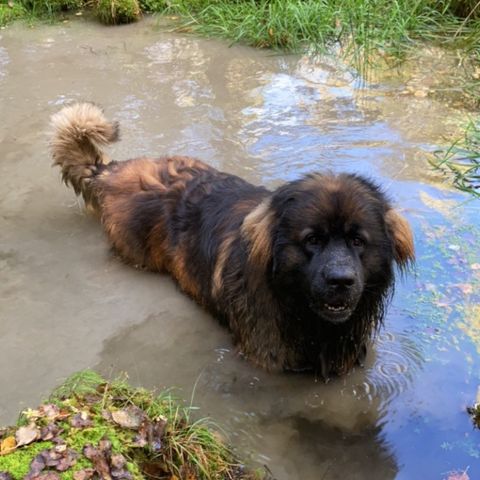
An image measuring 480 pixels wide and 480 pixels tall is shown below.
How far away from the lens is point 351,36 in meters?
9.38

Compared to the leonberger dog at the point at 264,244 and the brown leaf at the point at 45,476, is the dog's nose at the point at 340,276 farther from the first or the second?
the brown leaf at the point at 45,476

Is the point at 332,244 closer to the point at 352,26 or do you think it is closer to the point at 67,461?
the point at 67,461

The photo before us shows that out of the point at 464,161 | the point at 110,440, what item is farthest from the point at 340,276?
the point at 464,161

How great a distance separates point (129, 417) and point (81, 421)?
0.29 metres

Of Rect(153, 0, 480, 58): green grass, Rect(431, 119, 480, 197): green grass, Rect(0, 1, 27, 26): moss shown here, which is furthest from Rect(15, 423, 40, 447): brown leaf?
Rect(0, 1, 27, 26): moss

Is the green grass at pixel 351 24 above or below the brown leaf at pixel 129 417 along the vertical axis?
above

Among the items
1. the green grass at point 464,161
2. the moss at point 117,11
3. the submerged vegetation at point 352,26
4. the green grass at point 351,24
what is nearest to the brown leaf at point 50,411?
the green grass at point 464,161

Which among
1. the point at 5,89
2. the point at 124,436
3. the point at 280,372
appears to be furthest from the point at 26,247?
the point at 5,89

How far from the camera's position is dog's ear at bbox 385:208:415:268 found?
13.0 feet

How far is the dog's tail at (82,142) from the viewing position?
5633 millimetres

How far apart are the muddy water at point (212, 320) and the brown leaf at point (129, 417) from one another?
73 centimetres

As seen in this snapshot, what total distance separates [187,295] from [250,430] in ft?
4.92

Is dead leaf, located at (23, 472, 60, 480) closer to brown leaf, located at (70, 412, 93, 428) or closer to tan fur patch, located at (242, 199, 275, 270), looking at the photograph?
brown leaf, located at (70, 412, 93, 428)

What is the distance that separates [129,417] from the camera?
10.6 feet
